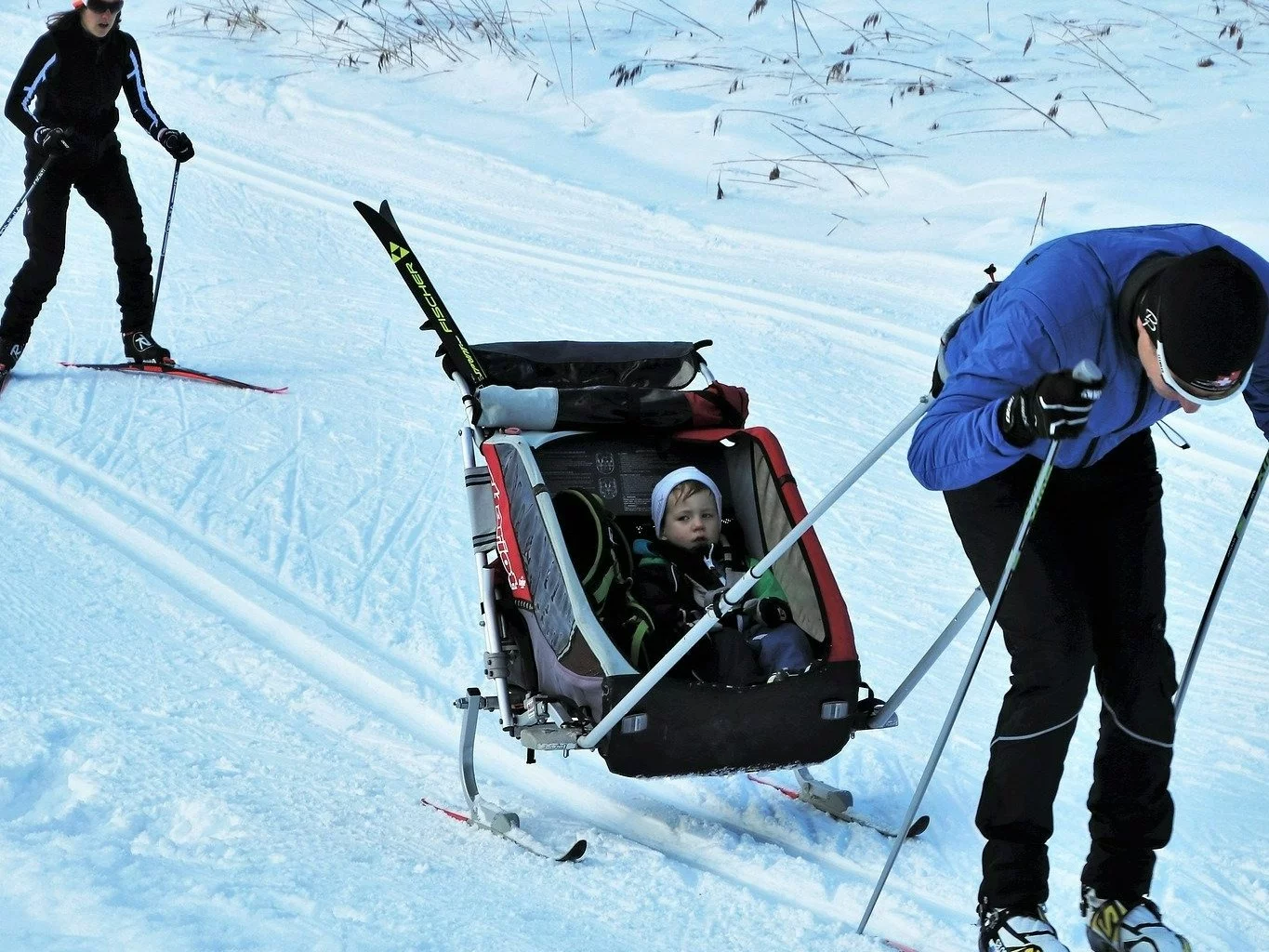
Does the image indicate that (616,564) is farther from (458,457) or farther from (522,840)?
(458,457)

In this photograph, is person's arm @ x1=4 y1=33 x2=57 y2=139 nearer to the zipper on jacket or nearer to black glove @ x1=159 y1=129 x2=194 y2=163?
black glove @ x1=159 y1=129 x2=194 y2=163

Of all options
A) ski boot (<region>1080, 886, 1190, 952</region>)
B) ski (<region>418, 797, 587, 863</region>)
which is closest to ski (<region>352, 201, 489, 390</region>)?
ski (<region>418, 797, 587, 863</region>)

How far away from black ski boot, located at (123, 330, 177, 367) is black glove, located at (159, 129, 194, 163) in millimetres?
951

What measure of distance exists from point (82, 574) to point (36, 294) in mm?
2569

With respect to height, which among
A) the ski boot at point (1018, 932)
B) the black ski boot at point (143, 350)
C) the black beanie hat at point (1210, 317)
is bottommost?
the black ski boot at point (143, 350)

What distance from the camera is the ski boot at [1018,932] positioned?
9.41 feet

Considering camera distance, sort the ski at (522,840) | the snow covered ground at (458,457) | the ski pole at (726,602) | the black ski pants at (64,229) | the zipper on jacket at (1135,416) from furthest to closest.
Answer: the black ski pants at (64,229)
the ski at (522,840)
the snow covered ground at (458,457)
the ski pole at (726,602)
the zipper on jacket at (1135,416)

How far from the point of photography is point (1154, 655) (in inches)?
121

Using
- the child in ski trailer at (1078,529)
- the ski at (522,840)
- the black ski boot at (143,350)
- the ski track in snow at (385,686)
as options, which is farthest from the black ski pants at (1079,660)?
the black ski boot at (143,350)

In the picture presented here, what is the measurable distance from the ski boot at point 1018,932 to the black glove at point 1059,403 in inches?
41.2

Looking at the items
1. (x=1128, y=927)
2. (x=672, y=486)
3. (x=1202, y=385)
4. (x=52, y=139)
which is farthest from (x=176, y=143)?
(x=1128, y=927)

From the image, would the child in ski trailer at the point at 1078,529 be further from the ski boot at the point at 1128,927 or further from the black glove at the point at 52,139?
the black glove at the point at 52,139

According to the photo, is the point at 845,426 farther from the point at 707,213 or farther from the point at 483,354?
the point at 707,213

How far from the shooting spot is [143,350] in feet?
23.9
